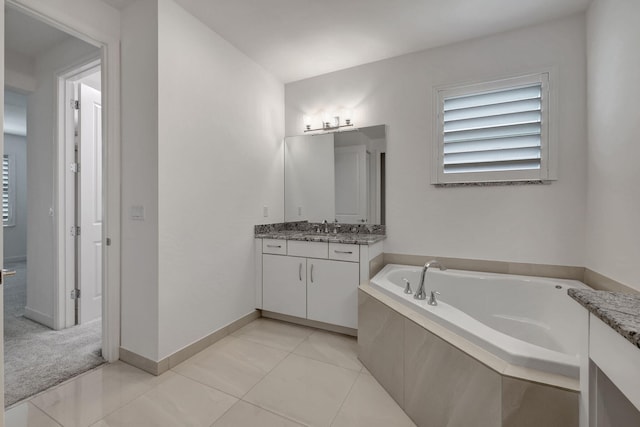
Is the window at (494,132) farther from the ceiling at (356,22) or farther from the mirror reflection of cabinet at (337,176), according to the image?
the mirror reflection of cabinet at (337,176)

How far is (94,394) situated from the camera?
1.69m

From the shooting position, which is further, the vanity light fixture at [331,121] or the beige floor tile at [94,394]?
the vanity light fixture at [331,121]

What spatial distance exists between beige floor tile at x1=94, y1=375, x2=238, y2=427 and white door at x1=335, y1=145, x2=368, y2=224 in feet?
6.36

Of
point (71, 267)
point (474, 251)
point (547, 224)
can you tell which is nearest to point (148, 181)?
point (71, 267)

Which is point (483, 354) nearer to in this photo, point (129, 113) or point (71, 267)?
point (129, 113)

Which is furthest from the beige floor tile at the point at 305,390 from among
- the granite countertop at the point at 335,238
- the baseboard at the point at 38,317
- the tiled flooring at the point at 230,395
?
the baseboard at the point at 38,317

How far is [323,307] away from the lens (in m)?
2.53

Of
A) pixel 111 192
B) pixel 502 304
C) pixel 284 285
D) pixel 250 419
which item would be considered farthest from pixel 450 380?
pixel 111 192

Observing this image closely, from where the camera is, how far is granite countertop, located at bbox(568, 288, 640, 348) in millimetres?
611

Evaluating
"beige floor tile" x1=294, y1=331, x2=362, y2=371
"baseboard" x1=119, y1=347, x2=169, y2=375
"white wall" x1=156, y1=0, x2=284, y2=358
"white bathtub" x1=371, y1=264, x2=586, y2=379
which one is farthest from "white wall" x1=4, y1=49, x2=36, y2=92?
"white bathtub" x1=371, y1=264, x2=586, y2=379

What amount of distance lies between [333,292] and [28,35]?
11.5ft

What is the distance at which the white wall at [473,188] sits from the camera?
2184 mm

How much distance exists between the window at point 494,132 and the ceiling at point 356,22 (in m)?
0.45

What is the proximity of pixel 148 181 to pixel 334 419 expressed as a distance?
74.7 inches
